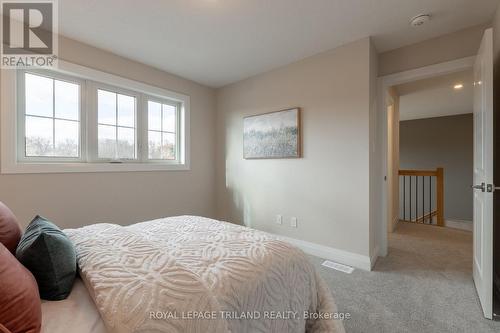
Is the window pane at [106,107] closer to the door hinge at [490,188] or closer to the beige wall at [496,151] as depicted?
the door hinge at [490,188]

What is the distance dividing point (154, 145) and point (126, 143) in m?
0.38

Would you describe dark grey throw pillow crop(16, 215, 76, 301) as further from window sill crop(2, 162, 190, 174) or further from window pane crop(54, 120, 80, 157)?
window pane crop(54, 120, 80, 157)

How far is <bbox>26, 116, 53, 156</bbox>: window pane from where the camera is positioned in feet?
7.29

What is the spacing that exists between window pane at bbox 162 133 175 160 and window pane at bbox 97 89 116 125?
2.36 feet

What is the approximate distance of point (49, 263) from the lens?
2.89ft

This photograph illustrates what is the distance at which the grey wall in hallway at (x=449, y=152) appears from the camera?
598cm

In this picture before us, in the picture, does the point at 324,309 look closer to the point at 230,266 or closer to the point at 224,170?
the point at 230,266

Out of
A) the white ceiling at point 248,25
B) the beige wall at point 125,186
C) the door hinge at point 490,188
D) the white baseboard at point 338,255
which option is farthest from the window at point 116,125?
the door hinge at point 490,188

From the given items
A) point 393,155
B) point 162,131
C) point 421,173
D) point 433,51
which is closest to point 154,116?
point 162,131

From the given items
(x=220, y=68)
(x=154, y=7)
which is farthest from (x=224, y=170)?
(x=154, y=7)

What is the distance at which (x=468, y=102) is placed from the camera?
4.89m

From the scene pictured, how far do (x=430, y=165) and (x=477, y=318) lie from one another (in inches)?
242

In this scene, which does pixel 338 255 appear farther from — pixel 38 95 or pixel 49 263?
pixel 38 95

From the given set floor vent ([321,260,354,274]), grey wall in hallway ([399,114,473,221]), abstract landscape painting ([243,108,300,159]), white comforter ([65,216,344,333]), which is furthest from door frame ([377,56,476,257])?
grey wall in hallway ([399,114,473,221])
